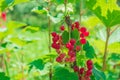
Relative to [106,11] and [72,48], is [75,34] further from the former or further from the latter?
[106,11]

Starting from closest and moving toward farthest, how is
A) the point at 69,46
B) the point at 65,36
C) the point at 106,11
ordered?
the point at 69,46 → the point at 65,36 → the point at 106,11

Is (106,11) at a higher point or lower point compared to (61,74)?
higher

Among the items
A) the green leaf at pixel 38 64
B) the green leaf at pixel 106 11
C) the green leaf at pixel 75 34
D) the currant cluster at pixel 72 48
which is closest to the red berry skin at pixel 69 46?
the currant cluster at pixel 72 48

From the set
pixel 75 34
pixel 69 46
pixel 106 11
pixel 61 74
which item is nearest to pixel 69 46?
pixel 69 46

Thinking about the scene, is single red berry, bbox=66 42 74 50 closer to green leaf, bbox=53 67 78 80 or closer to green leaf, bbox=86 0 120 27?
green leaf, bbox=53 67 78 80

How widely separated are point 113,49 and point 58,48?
0.95 metres

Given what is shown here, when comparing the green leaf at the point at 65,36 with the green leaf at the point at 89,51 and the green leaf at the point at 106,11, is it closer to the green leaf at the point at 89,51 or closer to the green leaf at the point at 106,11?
the green leaf at the point at 89,51

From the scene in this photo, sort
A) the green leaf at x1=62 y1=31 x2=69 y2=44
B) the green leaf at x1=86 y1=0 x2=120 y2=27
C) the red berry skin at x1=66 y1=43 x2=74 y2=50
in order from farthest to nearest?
the green leaf at x1=86 y1=0 x2=120 y2=27 → the green leaf at x1=62 y1=31 x2=69 y2=44 → the red berry skin at x1=66 y1=43 x2=74 y2=50

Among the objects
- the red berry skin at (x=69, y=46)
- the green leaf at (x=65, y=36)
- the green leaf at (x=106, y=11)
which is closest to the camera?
the red berry skin at (x=69, y=46)

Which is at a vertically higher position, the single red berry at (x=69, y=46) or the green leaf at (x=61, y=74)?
the single red berry at (x=69, y=46)

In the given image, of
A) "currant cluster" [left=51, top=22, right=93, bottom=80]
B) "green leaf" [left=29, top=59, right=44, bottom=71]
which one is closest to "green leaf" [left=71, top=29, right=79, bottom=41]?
"currant cluster" [left=51, top=22, right=93, bottom=80]

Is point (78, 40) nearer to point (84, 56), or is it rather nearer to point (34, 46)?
point (84, 56)

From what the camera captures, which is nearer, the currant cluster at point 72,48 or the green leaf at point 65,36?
the currant cluster at point 72,48

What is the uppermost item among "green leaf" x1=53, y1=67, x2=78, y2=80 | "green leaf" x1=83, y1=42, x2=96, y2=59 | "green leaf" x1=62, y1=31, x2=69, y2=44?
"green leaf" x1=62, y1=31, x2=69, y2=44
